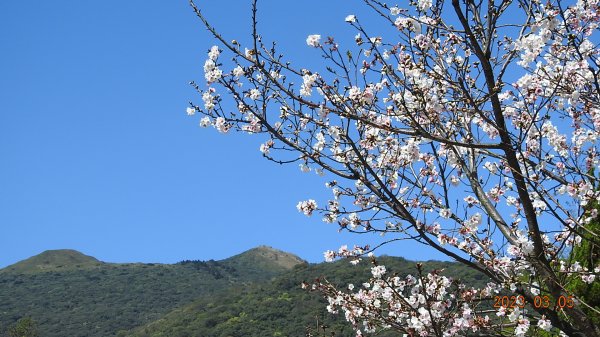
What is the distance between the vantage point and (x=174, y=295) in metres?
88.0

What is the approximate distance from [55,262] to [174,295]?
39.3 meters

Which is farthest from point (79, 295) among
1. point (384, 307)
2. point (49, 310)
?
point (384, 307)

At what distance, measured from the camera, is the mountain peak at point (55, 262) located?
109 m

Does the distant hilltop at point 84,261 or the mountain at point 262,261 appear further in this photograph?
the mountain at point 262,261

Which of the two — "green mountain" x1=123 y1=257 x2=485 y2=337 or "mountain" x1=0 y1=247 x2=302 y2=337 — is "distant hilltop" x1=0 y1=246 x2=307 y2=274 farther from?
"green mountain" x1=123 y1=257 x2=485 y2=337

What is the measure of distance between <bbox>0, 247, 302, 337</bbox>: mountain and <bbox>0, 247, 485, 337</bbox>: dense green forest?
12cm

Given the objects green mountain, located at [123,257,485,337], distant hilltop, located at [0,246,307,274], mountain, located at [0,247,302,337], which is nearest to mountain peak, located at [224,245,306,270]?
distant hilltop, located at [0,246,307,274]

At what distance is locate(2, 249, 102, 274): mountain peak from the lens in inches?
4291

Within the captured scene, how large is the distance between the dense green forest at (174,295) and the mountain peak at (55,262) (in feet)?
0.58
